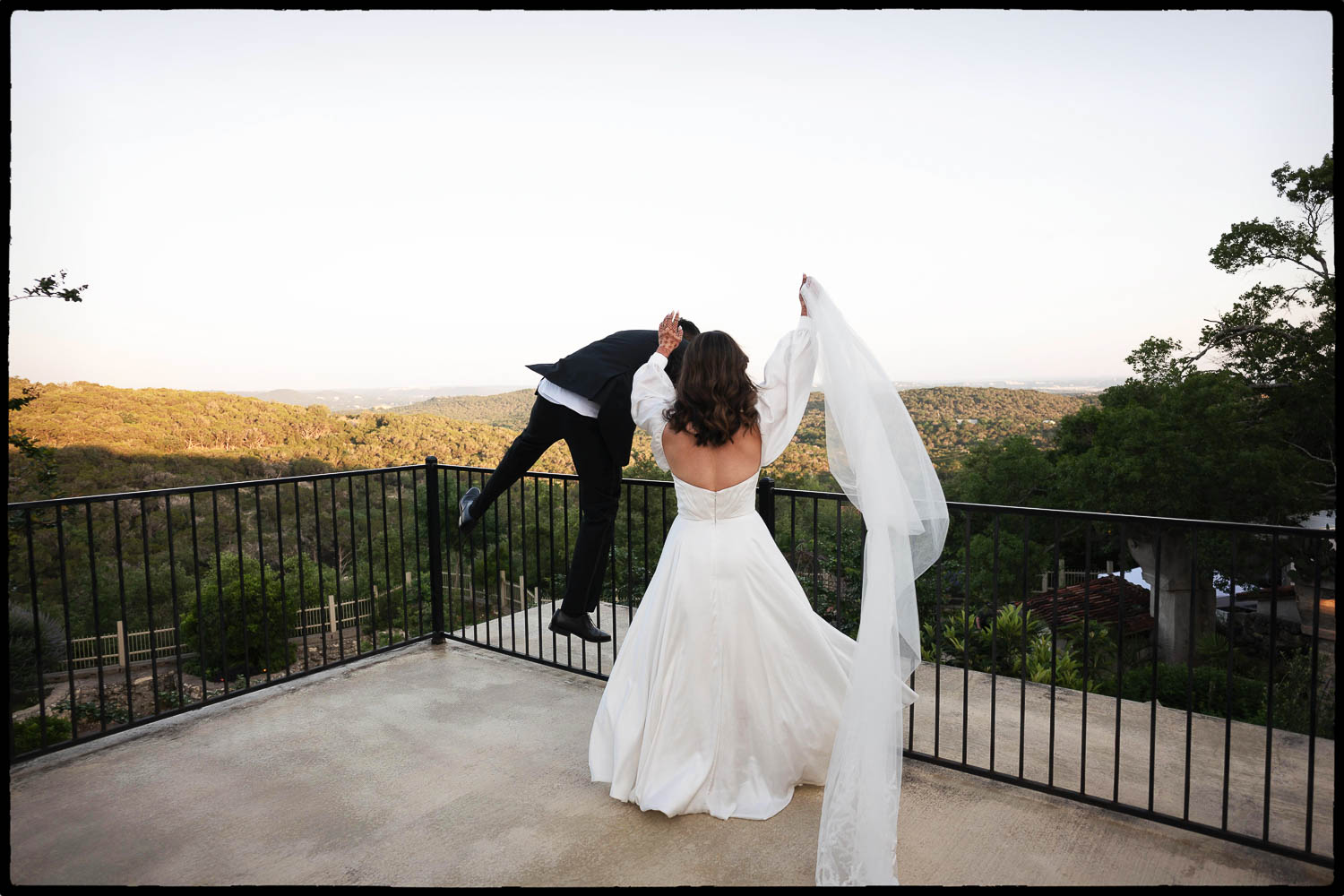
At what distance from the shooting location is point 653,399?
112 inches

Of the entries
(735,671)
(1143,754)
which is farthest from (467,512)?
(1143,754)

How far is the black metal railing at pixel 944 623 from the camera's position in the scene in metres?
2.84

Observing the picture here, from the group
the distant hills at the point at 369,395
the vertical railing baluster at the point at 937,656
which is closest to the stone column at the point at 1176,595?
the vertical railing baluster at the point at 937,656

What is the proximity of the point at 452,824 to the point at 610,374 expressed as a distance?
1894 millimetres

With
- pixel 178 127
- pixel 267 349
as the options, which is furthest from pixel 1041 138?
pixel 267 349

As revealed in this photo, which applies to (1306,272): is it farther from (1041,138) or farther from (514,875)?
(514,875)

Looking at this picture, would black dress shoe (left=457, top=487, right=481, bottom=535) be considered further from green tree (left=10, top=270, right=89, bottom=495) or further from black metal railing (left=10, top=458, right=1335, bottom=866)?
green tree (left=10, top=270, right=89, bottom=495)

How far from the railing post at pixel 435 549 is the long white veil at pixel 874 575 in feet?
9.29

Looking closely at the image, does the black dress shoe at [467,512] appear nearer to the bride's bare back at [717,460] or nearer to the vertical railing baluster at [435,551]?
the vertical railing baluster at [435,551]

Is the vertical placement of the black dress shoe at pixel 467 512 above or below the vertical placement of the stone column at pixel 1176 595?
above

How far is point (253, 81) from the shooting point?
23406 millimetres

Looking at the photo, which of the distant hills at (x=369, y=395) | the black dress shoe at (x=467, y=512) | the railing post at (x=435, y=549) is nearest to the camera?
the black dress shoe at (x=467, y=512)

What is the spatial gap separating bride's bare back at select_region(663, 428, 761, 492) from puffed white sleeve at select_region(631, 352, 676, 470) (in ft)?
0.25

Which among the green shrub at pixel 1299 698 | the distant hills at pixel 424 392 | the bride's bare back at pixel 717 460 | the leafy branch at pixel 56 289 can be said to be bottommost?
the green shrub at pixel 1299 698
